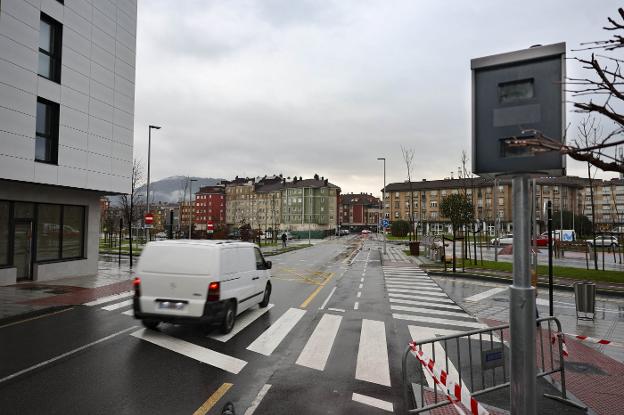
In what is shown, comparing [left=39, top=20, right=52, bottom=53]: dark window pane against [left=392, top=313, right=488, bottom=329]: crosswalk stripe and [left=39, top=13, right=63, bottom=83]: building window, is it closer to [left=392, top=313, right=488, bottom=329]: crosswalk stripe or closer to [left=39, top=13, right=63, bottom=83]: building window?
[left=39, top=13, right=63, bottom=83]: building window

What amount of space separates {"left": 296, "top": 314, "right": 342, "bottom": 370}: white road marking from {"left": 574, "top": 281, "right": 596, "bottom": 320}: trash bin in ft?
20.8

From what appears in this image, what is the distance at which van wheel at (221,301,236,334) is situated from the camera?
27.1ft

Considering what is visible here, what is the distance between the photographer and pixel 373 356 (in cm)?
723

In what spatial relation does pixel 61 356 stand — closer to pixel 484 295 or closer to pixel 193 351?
pixel 193 351

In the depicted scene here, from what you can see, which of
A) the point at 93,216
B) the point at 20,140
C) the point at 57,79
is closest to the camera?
the point at 20,140

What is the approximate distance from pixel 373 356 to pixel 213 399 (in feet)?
10.4

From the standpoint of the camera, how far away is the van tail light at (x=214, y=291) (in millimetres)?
7918

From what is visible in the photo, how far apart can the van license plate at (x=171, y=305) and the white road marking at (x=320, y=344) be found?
8.72 ft

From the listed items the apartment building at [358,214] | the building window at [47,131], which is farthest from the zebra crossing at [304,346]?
the apartment building at [358,214]

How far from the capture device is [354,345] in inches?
311

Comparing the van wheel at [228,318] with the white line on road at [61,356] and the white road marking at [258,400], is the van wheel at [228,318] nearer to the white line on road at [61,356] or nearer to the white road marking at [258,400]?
the white line on road at [61,356]

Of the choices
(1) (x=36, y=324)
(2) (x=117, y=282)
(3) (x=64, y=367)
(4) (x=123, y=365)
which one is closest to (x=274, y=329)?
(4) (x=123, y=365)

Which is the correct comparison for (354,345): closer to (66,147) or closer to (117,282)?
(117,282)

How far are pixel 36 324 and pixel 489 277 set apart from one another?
17.2m
